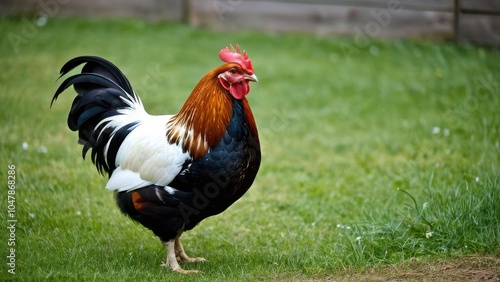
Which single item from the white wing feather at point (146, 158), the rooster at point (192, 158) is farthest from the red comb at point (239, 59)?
the white wing feather at point (146, 158)

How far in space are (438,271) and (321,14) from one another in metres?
7.57

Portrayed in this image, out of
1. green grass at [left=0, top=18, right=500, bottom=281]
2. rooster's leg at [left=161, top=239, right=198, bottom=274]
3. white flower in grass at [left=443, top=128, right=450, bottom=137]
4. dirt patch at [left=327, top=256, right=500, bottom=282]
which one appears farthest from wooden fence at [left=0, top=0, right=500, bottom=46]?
rooster's leg at [left=161, top=239, right=198, bottom=274]

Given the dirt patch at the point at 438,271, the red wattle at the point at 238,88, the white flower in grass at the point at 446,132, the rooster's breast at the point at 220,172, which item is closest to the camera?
the dirt patch at the point at 438,271

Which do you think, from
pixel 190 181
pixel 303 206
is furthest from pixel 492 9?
pixel 190 181

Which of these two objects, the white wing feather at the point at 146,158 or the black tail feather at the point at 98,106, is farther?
the black tail feather at the point at 98,106

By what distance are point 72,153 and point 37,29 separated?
4633 millimetres

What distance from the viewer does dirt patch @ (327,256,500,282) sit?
4391 mm

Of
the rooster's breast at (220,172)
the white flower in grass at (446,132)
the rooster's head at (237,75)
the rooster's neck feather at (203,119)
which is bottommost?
the white flower in grass at (446,132)

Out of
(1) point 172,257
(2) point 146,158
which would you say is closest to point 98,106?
(2) point 146,158

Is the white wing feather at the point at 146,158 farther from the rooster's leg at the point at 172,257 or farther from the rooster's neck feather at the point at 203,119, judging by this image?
the rooster's leg at the point at 172,257

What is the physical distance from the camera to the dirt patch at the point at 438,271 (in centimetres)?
439

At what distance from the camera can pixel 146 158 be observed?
183 inches

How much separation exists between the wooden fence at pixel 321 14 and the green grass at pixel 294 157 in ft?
0.87

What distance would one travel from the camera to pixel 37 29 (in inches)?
436
